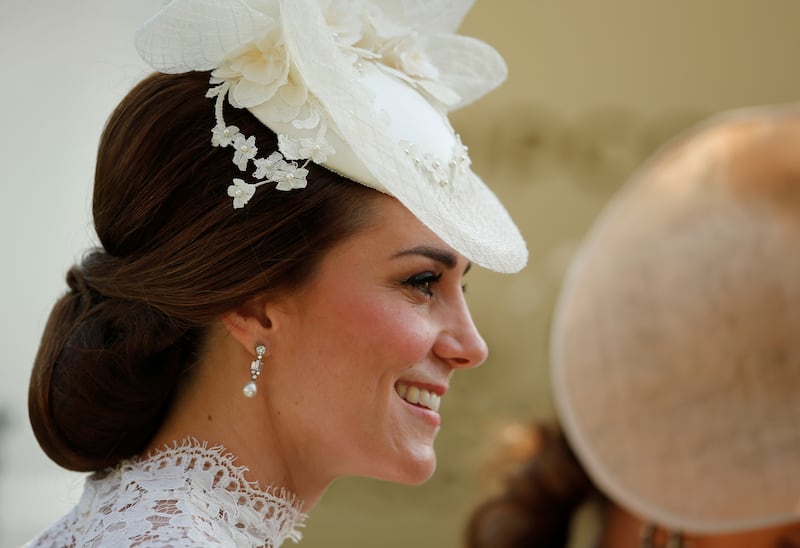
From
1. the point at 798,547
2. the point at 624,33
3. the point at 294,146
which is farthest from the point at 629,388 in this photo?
the point at 624,33

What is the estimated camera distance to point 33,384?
1.67 meters

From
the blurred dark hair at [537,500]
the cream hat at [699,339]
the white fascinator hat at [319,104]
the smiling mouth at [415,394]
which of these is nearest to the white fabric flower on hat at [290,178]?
the white fascinator hat at [319,104]

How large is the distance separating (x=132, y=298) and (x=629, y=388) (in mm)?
1202

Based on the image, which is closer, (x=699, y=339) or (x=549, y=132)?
(x=699, y=339)

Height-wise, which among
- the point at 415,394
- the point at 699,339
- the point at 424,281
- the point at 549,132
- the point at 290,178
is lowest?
the point at 549,132

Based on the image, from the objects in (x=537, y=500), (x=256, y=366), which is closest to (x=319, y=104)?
(x=256, y=366)

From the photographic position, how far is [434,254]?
63.0 inches

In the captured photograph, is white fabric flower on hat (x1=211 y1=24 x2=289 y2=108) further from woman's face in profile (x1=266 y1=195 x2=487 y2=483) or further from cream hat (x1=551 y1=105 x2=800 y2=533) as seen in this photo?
cream hat (x1=551 y1=105 x2=800 y2=533)

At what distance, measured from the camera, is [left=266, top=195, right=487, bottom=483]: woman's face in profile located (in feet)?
5.09

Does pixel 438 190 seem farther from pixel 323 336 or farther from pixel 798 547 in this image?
pixel 798 547

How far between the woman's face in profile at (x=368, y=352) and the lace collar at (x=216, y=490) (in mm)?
86

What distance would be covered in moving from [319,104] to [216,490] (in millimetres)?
555

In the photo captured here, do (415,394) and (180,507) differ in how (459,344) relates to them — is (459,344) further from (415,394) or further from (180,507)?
A: (180,507)

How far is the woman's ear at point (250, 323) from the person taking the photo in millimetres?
1578
